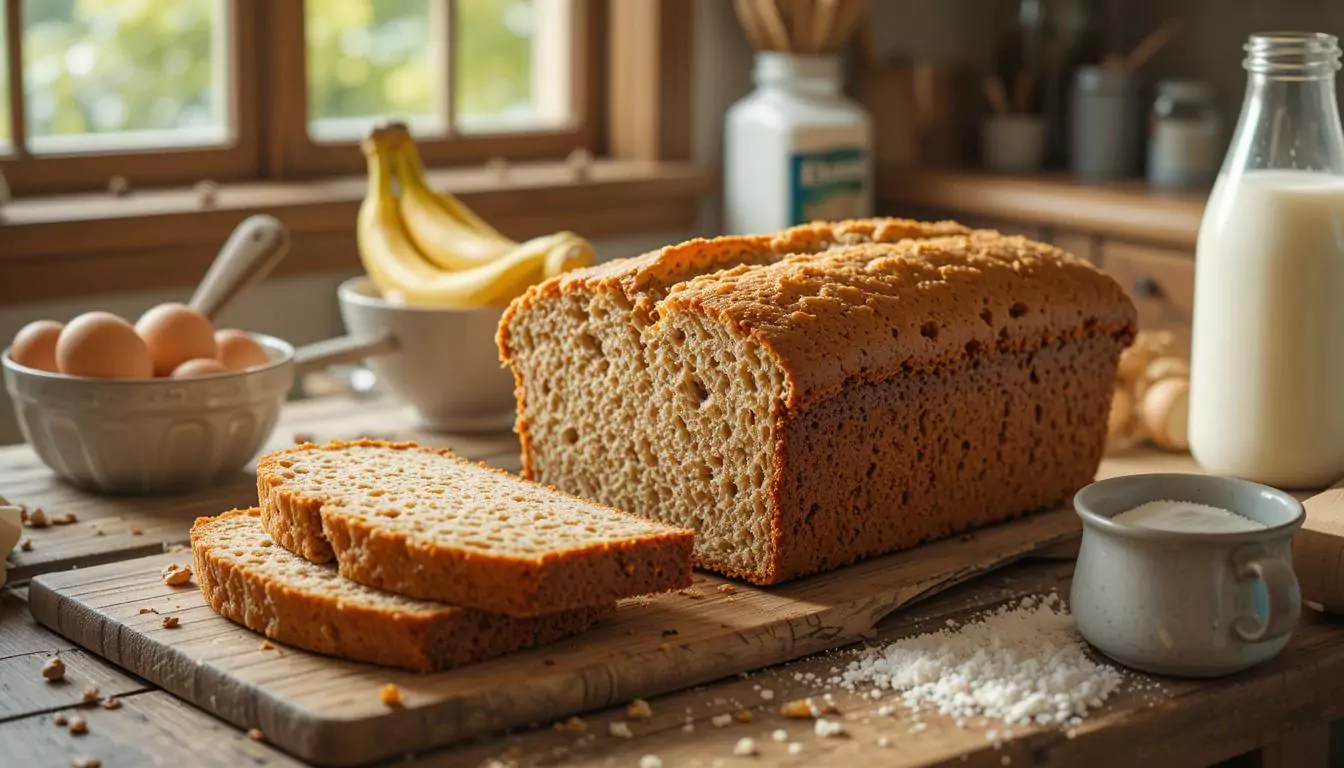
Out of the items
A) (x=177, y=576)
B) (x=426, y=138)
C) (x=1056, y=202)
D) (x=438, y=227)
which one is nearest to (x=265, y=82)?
(x=426, y=138)

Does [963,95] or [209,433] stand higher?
[963,95]

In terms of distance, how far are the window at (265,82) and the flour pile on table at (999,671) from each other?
1976mm

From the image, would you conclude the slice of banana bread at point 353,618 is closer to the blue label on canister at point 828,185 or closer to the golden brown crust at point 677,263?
the golden brown crust at point 677,263

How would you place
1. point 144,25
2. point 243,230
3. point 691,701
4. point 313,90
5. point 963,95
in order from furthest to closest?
point 963,95 < point 313,90 < point 144,25 < point 243,230 < point 691,701

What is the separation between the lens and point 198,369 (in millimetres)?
1799

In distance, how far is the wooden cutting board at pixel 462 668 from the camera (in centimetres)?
120

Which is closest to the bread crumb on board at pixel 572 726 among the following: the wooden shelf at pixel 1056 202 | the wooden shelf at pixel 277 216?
the wooden shelf at pixel 277 216

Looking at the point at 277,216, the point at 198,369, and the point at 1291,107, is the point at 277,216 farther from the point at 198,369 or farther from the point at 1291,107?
the point at 1291,107

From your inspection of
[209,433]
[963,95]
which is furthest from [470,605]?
[963,95]

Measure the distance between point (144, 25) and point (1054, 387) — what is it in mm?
1853

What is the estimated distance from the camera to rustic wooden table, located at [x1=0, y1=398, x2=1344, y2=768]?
1.20 m

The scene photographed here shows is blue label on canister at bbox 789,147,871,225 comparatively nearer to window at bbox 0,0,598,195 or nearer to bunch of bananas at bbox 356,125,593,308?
window at bbox 0,0,598,195

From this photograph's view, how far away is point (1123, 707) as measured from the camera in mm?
1282

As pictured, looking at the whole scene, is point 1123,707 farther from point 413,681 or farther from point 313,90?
point 313,90
